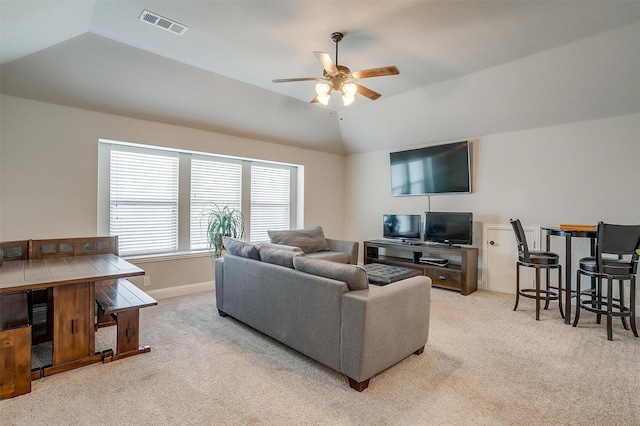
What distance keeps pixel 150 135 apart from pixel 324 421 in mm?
3965

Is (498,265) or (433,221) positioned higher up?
(433,221)

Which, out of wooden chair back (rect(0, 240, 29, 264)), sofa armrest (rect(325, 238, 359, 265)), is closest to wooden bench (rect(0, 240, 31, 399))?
wooden chair back (rect(0, 240, 29, 264))

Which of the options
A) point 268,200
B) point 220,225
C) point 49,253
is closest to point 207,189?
point 220,225

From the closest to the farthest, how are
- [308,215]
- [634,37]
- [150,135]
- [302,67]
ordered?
[634,37] < [302,67] < [150,135] < [308,215]

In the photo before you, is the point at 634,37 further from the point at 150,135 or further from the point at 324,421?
the point at 150,135

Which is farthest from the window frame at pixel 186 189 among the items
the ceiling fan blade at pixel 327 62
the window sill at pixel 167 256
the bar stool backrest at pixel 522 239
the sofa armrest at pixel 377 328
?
the bar stool backrest at pixel 522 239

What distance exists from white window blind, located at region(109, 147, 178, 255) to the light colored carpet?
4.91ft

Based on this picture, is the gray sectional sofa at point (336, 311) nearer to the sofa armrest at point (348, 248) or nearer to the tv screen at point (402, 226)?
the sofa armrest at point (348, 248)

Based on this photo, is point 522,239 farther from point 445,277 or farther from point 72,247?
point 72,247

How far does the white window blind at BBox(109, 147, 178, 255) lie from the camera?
13.2 ft

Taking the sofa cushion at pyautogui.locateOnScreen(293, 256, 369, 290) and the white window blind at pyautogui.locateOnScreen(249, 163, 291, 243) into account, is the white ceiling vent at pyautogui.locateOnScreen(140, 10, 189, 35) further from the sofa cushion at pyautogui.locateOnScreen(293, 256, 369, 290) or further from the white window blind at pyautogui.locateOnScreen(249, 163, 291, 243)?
the white window blind at pyautogui.locateOnScreen(249, 163, 291, 243)

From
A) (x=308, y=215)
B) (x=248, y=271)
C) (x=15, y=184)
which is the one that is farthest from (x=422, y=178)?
(x=15, y=184)

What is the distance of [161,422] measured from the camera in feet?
5.73

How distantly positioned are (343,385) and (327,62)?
2561 mm
